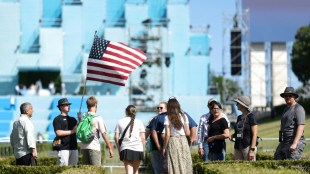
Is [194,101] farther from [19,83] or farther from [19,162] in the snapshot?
[19,162]

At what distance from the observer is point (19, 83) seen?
5575 centimetres

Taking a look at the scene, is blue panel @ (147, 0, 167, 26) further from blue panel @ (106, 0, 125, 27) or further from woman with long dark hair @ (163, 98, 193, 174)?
woman with long dark hair @ (163, 98, 193, 174)

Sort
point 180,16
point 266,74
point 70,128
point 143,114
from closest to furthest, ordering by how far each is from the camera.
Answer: point 70,128 → point 143,114 → point 266,74 → point 180,16

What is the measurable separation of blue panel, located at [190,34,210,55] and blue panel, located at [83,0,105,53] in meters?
8.14

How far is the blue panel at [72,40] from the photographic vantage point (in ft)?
185

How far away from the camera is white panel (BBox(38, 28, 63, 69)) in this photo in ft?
182

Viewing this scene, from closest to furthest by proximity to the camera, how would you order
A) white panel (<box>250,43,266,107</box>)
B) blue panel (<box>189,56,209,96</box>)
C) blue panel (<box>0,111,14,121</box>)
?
1. blue panel (<box>0,111,14,121</box>)
2. white panel (<box>250,43,266,107</box>)
3. blue panel (<box>189,56,209,96</box>)

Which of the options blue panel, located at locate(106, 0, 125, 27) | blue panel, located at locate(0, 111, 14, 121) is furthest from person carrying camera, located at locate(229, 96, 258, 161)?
blue panel, located at locate(106, 0, 125, 27)

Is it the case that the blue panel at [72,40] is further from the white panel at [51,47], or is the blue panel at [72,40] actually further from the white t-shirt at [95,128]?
the white t-shirt at [95,128]

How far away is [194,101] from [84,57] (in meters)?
9.66

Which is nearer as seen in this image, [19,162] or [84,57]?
[19,162]

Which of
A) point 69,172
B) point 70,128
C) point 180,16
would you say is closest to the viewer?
point 69,172

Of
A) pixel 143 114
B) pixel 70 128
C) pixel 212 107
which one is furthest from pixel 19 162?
pixel 143 114

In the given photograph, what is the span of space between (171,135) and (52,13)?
4884 centimetres
